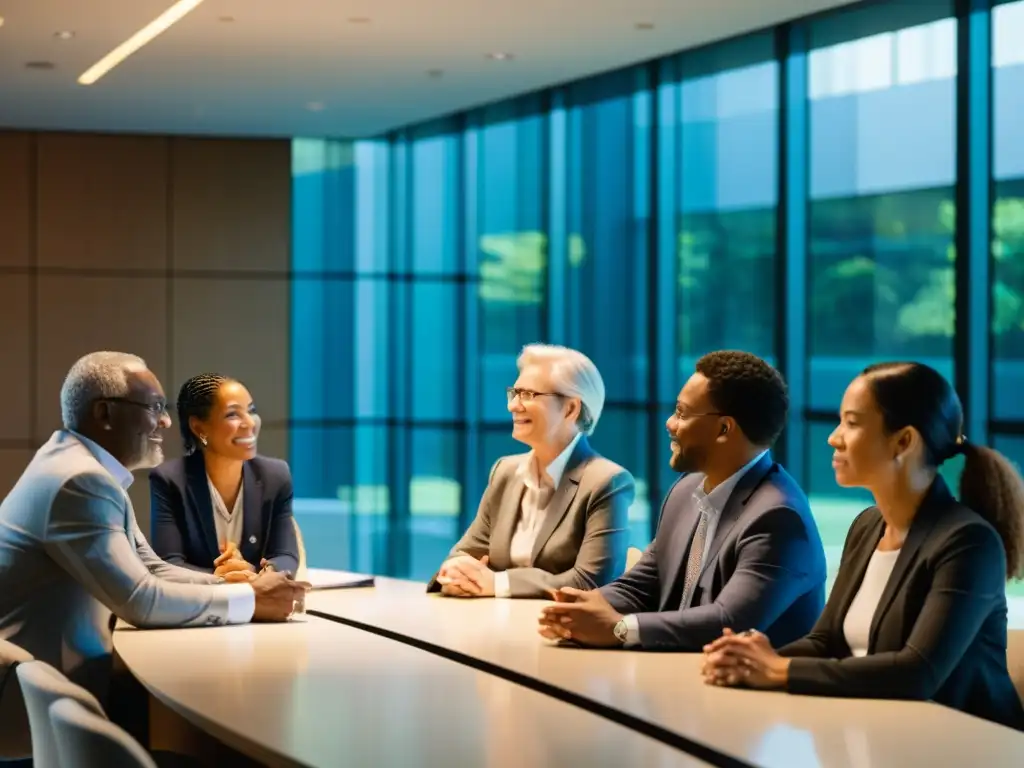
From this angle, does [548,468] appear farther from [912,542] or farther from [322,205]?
[322,205]

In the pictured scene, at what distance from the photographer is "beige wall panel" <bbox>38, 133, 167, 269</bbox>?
433 inches

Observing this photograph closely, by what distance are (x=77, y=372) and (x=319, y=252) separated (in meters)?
7.48

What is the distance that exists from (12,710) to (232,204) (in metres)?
8.05

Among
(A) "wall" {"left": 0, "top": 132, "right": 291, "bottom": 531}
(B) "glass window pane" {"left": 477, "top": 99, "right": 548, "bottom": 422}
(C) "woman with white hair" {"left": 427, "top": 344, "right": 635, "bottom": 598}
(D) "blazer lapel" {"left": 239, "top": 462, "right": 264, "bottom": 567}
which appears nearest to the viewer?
(C) "woman with white hair" {"left": 427, "top": 344, "right": 635, "bottom": 598}

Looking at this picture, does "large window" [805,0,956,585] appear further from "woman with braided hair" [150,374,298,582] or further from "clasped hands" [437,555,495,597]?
"woman with braided hair" [150,374,298,582]

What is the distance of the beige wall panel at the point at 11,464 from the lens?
35.6 feet

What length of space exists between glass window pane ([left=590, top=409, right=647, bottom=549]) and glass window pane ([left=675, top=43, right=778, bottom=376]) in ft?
1.61

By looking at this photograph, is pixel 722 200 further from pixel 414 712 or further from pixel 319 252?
pixel 414 712

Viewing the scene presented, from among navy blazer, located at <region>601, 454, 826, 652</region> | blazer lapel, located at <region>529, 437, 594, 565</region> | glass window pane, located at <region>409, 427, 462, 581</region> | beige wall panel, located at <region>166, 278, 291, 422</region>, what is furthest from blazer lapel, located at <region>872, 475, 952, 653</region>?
beige wall panel, located at <region>166, 278, 291, 422</region>

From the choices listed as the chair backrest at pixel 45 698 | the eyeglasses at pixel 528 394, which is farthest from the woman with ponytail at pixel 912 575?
the eyeglasses at pixel 528 394

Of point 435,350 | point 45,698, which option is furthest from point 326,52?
point 45,698

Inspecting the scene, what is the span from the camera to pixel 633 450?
8.98m

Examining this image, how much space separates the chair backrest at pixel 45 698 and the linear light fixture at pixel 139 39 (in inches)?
186

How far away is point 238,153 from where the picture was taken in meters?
11.2
